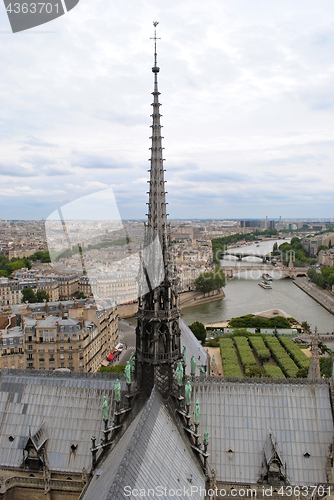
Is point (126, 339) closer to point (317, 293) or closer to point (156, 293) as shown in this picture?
point (156, 293)

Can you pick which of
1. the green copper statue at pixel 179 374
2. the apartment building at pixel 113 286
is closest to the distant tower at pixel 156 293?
the green copper statue at pixel 179 374

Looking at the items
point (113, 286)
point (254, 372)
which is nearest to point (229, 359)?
point (254, 372)

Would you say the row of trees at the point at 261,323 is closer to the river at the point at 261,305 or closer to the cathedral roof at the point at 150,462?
the river at the point at 261,305

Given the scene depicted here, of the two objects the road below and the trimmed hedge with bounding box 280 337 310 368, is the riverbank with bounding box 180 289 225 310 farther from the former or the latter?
the trimmed hedge with bounding box 280 337 310 368

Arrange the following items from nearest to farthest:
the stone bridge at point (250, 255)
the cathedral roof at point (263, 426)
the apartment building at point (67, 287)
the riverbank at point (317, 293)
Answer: the cathedral roof at point (263, 426), the apartment building at point (67, 287), the riverbank at point (317, 293), the stone bridge at point (250, 255)

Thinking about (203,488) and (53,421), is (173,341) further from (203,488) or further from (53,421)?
(53,421)

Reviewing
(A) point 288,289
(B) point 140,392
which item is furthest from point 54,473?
(A) point 288,289
